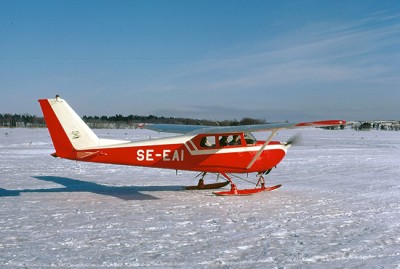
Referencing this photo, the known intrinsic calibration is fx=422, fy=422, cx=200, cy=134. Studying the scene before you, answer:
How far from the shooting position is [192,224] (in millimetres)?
7715

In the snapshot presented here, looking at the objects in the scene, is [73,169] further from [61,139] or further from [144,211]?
[144,211]

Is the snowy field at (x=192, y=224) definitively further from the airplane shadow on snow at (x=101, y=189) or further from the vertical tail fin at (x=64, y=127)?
→ the vertical tail fin at (x=64, y=127)

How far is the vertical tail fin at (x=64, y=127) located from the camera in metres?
10.1

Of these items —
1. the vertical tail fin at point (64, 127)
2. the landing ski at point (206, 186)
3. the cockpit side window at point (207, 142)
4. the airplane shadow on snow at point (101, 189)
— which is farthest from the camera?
the landing ski at point (206, 186)

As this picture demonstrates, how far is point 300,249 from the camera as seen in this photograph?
6.13 meters

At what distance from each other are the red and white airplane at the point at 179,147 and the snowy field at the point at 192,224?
869mm

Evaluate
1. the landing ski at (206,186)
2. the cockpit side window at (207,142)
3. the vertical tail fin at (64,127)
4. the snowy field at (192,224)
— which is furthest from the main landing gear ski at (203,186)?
the vertical tail fin at (64,127)

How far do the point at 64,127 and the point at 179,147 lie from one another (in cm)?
290

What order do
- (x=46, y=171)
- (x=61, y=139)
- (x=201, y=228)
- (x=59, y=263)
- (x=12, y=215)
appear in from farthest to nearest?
(x=46, y=171) < (x=61, y=139) < (x=12, y=215) < (x=201, y=228) < (x=59, y=263)

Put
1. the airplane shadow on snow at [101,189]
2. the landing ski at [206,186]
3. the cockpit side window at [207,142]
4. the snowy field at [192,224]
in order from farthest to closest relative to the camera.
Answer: the landing ski at [206,186] → the cockpit side window at [207,142] → the airplane shadow on snow at [101,189] → the snowy field at [192,224]

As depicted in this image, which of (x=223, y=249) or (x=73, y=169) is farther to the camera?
(x=73, y=169)

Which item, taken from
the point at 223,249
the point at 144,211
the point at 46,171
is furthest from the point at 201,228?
the point at 46,171

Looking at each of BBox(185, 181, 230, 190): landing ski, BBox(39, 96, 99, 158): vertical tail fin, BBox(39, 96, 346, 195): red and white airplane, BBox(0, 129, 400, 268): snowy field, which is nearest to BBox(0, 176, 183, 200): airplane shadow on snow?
BBox(0, 129, 400, 268): snowy field

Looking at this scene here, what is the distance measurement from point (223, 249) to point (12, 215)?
4.53 m
